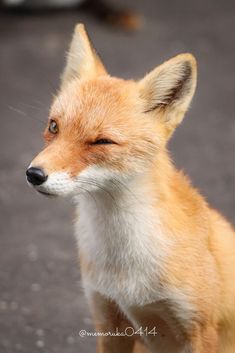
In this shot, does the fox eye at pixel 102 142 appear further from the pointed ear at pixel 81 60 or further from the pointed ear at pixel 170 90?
the pointed ear at pixel 81 60

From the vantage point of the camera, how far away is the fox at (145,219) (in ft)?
13.4

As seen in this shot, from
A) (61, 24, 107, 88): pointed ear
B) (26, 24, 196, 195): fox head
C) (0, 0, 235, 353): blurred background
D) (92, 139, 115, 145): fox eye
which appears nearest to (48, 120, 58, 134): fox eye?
(26, 24, 196, 195): fox head

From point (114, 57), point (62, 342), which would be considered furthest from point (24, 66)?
point (62, 342)

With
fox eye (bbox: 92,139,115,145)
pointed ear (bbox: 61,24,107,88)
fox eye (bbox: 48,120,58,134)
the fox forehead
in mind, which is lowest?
fox eye (bbox: 92,139,115,145)

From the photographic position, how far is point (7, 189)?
821 cm

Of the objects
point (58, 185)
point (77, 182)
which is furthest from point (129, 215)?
point (58, 185)

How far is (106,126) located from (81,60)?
2.33 ft

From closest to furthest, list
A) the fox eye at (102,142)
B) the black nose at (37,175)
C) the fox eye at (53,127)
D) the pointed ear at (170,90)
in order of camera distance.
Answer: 1. the black nose at (37,175)
2. the fox eye at (102,142)
3. the fox eye at (53,127)
4. the pointed ear at (170,90)

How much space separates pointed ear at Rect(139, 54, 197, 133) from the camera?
4.31 m

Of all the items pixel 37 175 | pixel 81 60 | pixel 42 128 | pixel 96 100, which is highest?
pixel 42 128

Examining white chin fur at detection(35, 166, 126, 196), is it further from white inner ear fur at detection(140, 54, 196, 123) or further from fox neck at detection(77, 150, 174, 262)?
white inner ear fur at detection(140, 54, 196, 123)

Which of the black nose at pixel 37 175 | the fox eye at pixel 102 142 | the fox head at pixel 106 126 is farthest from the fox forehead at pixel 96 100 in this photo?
the black nose at pixel 37 175

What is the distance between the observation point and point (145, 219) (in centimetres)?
425

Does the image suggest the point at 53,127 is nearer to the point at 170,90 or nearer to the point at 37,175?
the point at 37,175
